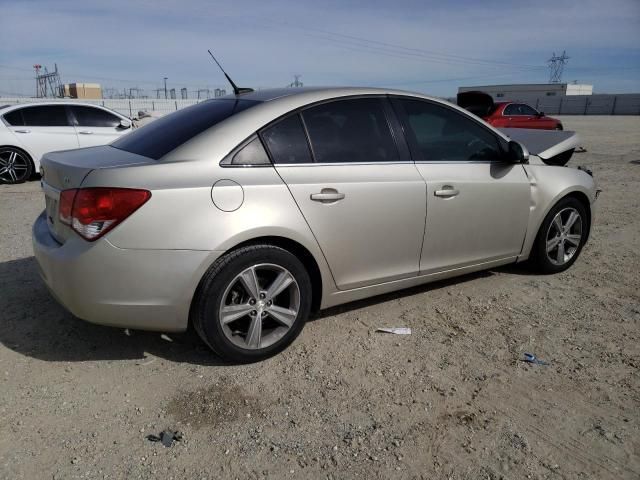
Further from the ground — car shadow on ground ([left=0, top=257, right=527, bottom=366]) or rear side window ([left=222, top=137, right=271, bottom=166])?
rear side window ([left=222, top=137, right=271, bottom=166])

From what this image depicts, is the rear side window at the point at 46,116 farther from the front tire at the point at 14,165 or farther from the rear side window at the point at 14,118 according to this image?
the front tire at the point at 14,165

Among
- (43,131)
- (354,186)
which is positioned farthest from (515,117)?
(354,186)

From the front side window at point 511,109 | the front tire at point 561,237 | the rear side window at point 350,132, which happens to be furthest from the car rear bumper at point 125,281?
the front side window at point 511,109

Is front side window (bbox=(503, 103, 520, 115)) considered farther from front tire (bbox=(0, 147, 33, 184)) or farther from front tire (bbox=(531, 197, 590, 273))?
front tire (bbox=(0, 147, 33, 184))

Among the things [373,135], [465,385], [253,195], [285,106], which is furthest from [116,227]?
[465,385]

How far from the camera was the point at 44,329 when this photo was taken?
3.49 metres

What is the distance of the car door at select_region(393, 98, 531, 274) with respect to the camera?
362 cm

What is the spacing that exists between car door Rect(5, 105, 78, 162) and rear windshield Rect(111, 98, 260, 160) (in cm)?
685

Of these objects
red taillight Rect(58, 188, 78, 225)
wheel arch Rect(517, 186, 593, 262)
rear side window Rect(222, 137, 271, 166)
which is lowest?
wheel arch Rect(517, 186, 593, 262)

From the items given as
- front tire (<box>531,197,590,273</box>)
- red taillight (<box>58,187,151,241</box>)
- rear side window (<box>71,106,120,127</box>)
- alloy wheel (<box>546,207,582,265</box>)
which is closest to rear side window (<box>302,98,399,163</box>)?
red taillight (<box>58,187,151,241</box>)

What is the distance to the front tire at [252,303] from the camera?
2836 millimetres

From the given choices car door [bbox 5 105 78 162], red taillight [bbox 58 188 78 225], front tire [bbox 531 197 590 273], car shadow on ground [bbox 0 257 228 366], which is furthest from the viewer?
car door [bbox 5 105 78 162]

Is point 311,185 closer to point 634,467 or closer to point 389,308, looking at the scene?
point 389,308

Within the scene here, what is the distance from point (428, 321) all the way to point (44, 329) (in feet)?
8.83
